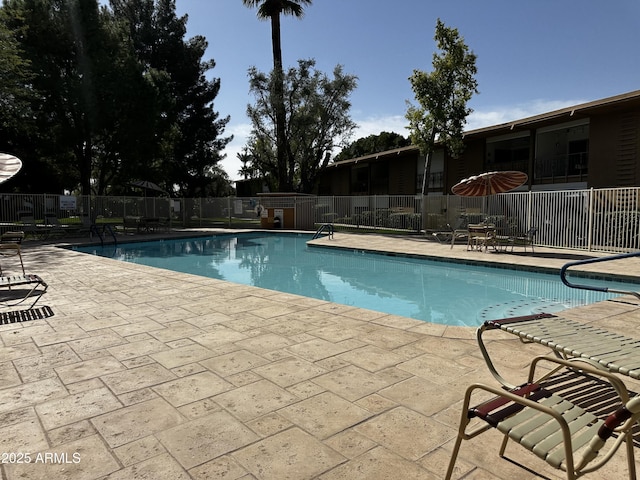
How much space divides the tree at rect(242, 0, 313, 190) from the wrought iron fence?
138 inches

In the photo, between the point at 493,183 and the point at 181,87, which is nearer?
the point at 493,183

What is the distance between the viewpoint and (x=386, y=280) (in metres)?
9.29

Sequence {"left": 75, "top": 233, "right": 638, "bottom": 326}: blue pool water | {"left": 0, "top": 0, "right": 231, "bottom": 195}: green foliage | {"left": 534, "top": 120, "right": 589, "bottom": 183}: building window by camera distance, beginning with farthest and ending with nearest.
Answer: {"left": 0, "top": 0, "right": 231, "bottom": 195}: green foliage < {"left": 534, "top": 120, "right": 589, "bottom": 183}: building window < {"left": 75, "top": 233, "right": 638, "bottom": 326}: blue pool water

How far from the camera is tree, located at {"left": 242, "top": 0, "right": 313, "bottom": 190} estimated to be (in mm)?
23344

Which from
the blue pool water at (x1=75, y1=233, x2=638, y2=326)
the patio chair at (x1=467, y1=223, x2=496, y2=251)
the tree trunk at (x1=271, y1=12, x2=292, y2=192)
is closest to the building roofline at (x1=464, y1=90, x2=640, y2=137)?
the patio chair at (x1=467, y1=223, x2=496, y2=251)

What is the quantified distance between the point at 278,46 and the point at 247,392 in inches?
954

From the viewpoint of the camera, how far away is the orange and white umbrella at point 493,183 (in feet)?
37.5

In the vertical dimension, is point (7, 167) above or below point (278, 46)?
below

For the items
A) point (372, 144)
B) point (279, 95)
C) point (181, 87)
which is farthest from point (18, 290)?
point (372, 144)

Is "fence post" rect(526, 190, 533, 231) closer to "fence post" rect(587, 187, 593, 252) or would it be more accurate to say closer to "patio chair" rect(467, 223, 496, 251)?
"patio chair" rect(467, 223, 496, 251)

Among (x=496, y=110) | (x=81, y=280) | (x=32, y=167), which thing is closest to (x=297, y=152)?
(x=496, y=110)

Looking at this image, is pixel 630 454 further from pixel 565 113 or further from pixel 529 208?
pixel 565 113

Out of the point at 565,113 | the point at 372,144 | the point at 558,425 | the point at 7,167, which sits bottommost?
the point at 558,425

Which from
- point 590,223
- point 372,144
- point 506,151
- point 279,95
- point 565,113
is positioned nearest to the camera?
point 590,223
